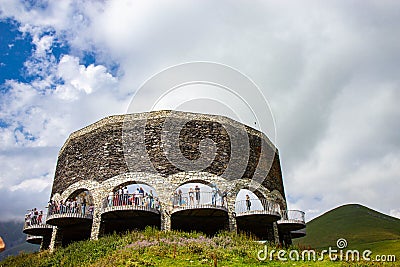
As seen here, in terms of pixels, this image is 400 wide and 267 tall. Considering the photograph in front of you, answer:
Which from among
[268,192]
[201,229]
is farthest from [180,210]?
[268,192]

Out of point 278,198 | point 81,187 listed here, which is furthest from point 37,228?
point 278,198

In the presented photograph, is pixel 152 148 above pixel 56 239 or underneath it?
above

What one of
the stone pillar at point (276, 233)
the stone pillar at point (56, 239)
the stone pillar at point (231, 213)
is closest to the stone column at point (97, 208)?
the stone pillar at point (56, 239)

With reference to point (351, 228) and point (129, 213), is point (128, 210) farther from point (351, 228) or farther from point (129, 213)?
point (351, 228)

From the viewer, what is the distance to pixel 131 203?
19.2 metres

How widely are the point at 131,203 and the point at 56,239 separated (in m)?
5.88

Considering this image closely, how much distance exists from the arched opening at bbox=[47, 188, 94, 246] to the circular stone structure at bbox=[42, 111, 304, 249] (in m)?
0.06

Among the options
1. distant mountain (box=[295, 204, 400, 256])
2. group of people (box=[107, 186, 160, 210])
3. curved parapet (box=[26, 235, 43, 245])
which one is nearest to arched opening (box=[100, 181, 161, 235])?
group of people (box=[107, 186, 160, 210])

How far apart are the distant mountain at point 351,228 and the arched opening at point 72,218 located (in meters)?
26.4

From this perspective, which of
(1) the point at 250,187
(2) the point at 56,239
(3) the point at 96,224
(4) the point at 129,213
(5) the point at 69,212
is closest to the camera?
(4) the point at 129,213

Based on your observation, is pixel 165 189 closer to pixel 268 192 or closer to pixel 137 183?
pixel 137 183

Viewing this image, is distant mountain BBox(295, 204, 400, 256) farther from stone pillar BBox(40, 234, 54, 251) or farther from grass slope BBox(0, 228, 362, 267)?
grass slope BBox(0, 228, 362, 267)

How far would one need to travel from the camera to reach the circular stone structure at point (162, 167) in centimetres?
2081

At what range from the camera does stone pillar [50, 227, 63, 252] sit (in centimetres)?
2132
